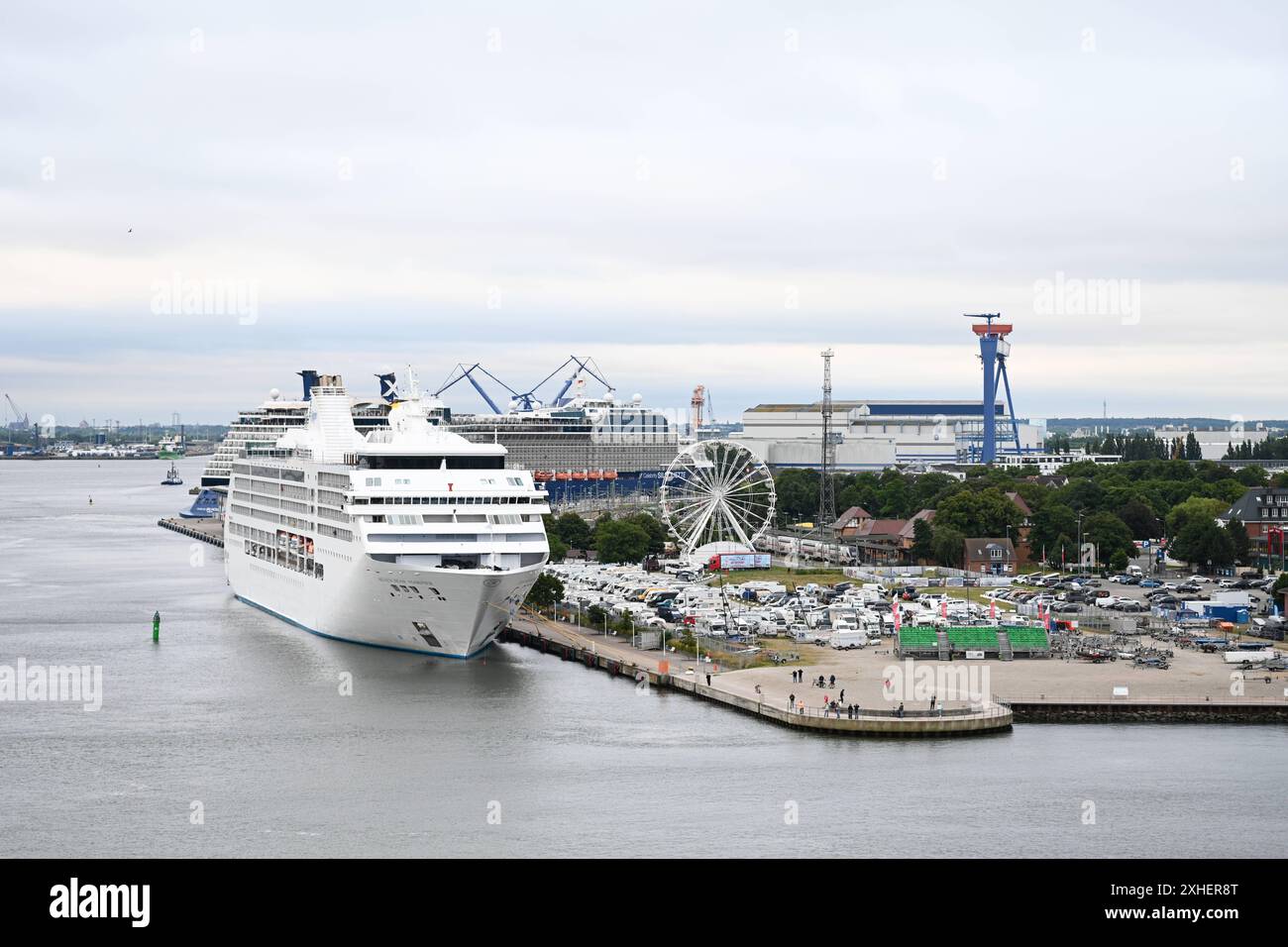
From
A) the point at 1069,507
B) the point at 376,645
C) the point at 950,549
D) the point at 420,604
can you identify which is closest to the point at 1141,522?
the point at 1069,507

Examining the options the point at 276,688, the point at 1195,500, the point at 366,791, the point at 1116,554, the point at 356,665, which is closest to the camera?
the point at 366,791

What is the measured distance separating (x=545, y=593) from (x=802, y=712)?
18.4 metres

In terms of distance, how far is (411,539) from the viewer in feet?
121

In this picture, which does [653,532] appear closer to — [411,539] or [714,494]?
[714,494]

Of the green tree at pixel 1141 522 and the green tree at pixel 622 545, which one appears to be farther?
the green tree at pixel 1141 522

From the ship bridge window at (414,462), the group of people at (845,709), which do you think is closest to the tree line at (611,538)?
the ship bridge window at (414,462)

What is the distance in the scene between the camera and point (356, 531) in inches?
1475

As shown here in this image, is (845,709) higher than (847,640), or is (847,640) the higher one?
(847,640)

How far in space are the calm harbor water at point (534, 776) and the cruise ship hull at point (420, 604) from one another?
1.88ft

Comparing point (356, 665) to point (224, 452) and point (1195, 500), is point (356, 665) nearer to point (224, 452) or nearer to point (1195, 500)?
point (1195, 500)

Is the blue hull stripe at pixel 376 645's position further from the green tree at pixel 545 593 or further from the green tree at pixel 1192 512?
the green tree at pixel 1192 512

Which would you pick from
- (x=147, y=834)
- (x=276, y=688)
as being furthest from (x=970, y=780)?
(x=276, y=688)

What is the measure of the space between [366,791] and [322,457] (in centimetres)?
2079

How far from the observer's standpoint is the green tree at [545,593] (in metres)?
48.3
